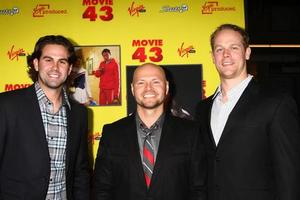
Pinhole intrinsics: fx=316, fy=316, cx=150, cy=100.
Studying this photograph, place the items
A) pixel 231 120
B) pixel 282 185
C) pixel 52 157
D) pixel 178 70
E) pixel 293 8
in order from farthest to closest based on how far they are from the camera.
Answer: pixel 293 8 → pixel 178 70 → pixel 52 157 → pixel 231 120 → pixel 282 185

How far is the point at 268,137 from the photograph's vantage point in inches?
78.0

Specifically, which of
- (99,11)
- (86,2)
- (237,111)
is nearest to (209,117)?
(237,111)

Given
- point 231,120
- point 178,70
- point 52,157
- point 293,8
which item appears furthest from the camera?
point 293,8

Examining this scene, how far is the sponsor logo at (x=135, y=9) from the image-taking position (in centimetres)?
324

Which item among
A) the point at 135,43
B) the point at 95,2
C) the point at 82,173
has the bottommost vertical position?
the point at 82,173

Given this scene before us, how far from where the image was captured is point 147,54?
320 centimetres

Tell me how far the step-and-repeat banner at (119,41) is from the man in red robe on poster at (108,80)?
10 millimetres

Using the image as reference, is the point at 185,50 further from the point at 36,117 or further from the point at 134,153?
the point at 36,117

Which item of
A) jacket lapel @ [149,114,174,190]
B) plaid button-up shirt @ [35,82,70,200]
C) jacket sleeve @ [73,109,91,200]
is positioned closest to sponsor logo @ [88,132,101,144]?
jacket sleeve @ [73,109,91,200]

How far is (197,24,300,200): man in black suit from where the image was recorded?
75.0 inches

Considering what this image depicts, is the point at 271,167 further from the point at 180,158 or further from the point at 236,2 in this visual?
the point at 236,2

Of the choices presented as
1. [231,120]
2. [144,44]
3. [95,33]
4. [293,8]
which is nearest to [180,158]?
[231,120]

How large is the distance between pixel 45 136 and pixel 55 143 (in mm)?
115

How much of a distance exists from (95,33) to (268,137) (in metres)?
2.01
